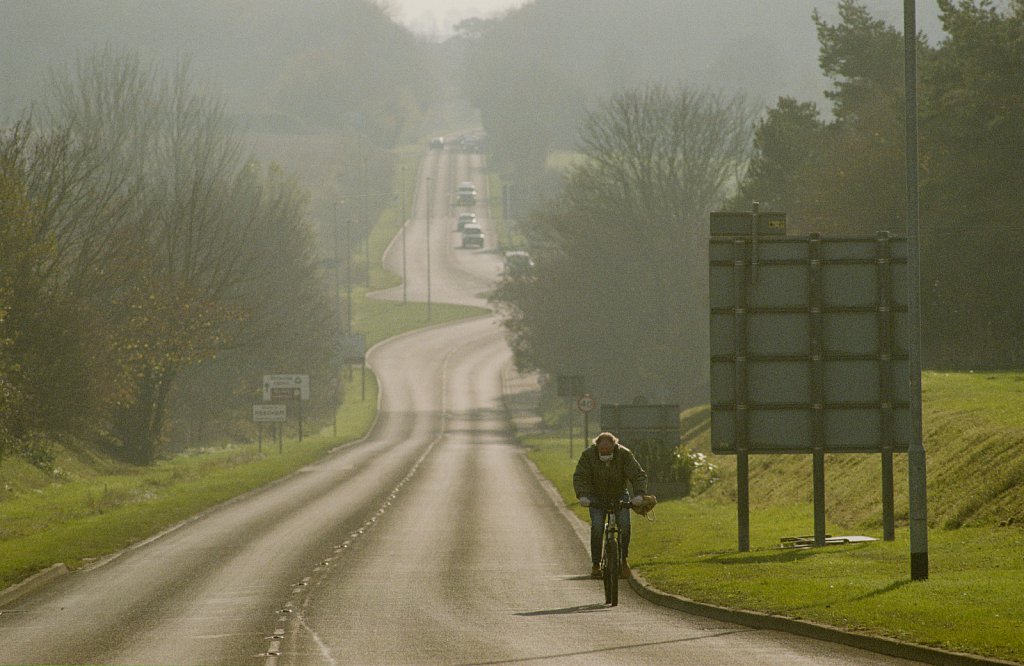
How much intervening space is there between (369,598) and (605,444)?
13.3ft

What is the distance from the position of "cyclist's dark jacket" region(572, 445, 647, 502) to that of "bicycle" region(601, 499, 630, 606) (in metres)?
0.17

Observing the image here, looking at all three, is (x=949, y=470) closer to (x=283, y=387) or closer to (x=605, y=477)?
(x=605, y=477)

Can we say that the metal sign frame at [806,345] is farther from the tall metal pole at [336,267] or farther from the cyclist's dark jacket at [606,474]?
the tall metal pole at [336,267]

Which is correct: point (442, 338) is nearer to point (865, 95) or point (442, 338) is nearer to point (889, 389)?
point (865, 95)

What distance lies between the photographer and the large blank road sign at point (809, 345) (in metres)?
27.0

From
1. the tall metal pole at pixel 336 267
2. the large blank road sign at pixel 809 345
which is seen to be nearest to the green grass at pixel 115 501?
the large blank road sign at pixel 809 345

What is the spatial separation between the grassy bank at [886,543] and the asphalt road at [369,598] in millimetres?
1029

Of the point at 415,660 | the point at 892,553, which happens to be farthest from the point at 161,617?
the point at 892,553

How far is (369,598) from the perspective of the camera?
21.6 m

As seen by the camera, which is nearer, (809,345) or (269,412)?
(809,345)

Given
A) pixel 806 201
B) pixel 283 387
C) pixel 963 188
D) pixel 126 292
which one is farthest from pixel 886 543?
pixel 283 387

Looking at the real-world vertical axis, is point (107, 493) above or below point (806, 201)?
below

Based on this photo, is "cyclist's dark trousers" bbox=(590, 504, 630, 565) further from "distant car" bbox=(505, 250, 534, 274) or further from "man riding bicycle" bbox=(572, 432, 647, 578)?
"distant car" bbox=(505, 250, 534, 274)

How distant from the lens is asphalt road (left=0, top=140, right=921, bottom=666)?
16.4m
